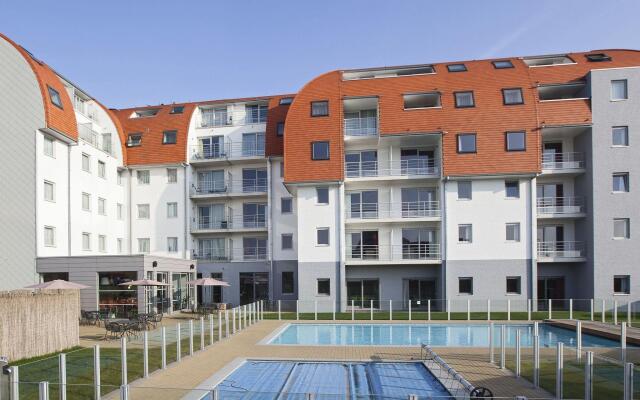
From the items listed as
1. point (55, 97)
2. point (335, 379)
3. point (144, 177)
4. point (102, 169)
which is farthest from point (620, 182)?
point (55, 97)

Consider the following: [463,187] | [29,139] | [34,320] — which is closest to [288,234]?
[463,187]

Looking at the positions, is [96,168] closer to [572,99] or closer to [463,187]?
[463,187]

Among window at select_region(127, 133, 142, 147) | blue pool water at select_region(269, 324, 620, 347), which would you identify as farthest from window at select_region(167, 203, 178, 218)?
blue pool water at select_region(269, 324, 620, 347)

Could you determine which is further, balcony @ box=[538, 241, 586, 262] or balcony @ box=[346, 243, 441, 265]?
balcony @ box=[346, 243, 441, 265]

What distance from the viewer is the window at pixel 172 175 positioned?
3306cm

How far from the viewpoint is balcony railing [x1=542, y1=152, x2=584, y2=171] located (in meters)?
27.0

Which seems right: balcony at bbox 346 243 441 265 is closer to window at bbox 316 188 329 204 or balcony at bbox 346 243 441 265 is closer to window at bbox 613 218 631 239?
window at bbox 316 188 329 204

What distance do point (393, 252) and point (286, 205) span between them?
28.0 feet

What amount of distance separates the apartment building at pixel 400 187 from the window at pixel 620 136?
74mm

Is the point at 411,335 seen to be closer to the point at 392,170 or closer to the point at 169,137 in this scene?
the point at 392,170

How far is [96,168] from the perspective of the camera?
29.7 meters

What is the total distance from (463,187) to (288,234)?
40.8 ft

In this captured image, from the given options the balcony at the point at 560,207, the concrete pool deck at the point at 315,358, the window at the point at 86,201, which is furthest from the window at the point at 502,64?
the window at the point at 86,201

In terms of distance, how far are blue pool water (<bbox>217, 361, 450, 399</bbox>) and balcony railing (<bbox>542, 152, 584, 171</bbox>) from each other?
19.9 meters
